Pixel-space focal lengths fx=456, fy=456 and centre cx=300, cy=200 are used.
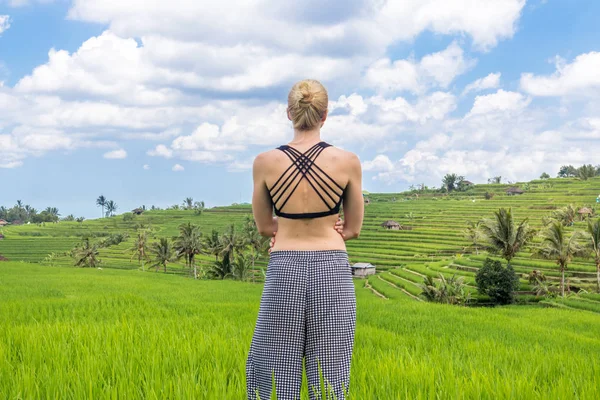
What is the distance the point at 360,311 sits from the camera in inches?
471

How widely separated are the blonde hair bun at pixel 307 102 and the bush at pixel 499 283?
3578 centimetres

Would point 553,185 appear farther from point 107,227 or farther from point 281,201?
point 281,201

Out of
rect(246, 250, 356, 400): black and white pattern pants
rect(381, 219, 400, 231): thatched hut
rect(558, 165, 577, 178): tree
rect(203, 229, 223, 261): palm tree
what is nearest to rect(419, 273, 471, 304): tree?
rect(203, 229, 223, 261): palm tree

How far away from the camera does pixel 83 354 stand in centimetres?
383

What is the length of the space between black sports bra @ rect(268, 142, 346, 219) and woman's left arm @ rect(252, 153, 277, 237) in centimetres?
12

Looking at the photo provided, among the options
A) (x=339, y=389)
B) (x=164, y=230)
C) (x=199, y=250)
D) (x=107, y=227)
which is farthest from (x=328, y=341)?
(x=107, y=227)

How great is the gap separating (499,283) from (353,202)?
3591 centimetres

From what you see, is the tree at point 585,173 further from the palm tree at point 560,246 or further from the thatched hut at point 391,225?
the palm tree at point 560,246

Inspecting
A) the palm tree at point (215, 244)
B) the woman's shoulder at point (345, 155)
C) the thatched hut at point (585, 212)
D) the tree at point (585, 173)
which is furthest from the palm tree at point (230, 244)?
the tree at point (585, 173)

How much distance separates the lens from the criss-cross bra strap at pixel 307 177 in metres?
2.48

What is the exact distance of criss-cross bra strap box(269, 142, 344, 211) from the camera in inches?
97.8

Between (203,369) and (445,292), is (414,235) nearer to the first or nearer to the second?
(445,292)

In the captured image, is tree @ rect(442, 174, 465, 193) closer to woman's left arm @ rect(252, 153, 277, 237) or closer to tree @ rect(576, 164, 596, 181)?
tree @ rect(576, 164, 596, 181)

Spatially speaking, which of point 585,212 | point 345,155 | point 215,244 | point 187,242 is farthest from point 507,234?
point 345,155
